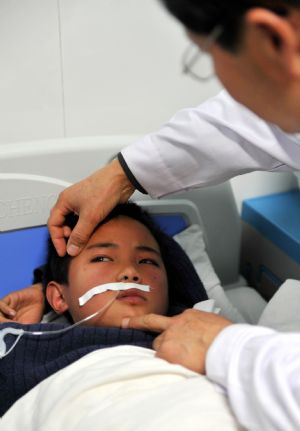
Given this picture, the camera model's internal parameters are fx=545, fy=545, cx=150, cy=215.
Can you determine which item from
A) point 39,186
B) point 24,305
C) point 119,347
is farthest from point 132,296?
point 39,186

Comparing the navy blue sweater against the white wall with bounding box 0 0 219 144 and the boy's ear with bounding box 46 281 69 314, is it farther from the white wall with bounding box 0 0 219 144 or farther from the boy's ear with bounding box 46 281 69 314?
the white wall with bounding box 0 0 219 144

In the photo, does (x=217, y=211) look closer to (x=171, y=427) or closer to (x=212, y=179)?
(x=212, y=179)

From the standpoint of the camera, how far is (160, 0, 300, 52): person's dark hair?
2.01ft

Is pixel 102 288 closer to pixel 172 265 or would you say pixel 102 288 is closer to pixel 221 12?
pixel 172 265

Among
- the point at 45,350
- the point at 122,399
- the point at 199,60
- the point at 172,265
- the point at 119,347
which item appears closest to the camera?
the point at 199,60

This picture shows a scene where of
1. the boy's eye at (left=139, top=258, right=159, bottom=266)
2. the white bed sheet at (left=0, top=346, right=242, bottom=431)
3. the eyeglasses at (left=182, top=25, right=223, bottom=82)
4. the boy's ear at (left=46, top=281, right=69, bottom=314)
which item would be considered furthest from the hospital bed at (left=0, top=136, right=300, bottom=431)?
the eyeglasses at (left=182, top=25, right=223, bottom=82)

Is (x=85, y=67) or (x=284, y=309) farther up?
(x=85, y=67)

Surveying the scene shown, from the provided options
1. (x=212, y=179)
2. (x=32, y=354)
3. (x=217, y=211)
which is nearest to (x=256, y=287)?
(x=217, y=211)

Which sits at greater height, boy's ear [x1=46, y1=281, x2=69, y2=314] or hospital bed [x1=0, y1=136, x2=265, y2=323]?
hospital bed [x1=0, y1=136, x2=265, y2=323]

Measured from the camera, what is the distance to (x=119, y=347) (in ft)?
3.58

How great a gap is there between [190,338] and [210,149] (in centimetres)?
48

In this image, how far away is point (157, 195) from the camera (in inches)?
53.9

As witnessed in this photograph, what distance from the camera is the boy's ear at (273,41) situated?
60cm

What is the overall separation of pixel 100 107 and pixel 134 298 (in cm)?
67
